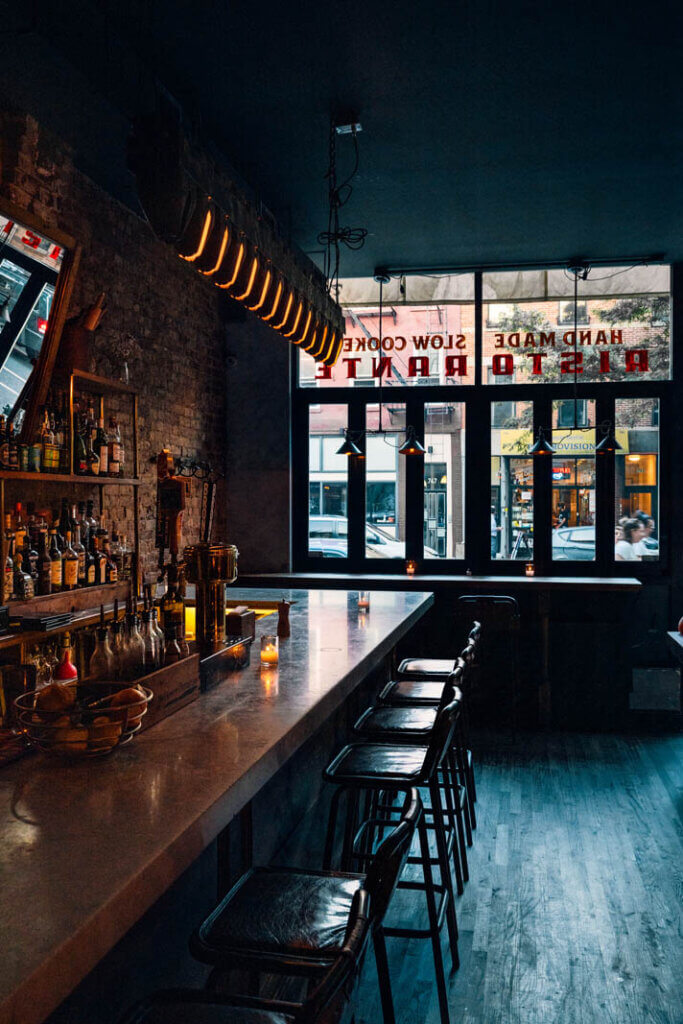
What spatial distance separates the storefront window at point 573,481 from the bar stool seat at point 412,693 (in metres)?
3.17

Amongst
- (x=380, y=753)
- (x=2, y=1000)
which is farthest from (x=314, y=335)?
(x=2, y=1000)

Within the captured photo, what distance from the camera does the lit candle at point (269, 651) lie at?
2777mm

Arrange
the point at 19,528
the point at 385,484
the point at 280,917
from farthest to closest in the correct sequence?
the point at 385,484, the point at 19,528, the point at 280,917

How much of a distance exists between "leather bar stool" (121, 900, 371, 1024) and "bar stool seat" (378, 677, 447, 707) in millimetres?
2293

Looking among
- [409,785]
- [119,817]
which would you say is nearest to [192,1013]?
[119,817]

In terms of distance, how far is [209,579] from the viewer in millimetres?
2660

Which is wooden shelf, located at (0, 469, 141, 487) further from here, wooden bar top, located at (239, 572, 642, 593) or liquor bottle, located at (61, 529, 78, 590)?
wooden bar top, located at (239, 572, 642, 593)

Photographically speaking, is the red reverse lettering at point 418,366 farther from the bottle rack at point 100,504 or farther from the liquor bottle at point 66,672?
the liquor bottle at point 66,672

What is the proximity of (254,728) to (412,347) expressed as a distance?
557 cm

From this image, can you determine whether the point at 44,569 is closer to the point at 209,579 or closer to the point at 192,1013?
the point at 209,579

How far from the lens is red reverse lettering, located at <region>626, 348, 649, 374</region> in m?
6.71

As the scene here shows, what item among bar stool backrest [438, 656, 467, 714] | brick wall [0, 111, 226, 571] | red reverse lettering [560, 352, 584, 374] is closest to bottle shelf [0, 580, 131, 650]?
brick wall [0, 111, 226, 571]

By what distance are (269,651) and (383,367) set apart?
4.78 m

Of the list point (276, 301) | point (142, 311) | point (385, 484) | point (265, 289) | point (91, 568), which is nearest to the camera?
point (265, 289)
